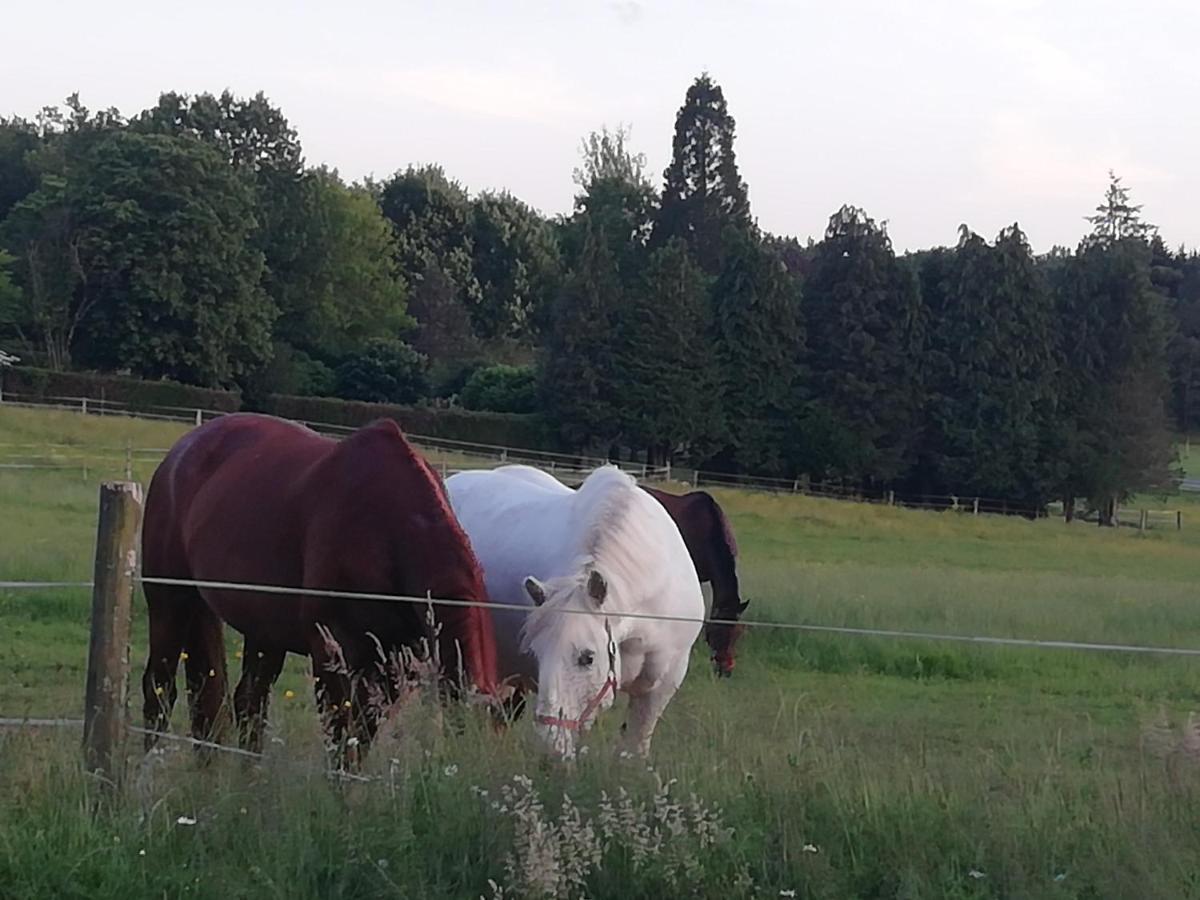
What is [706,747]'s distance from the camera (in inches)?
209

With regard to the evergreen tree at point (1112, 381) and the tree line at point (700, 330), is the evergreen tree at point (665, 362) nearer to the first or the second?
the tree line at point (700, 330)

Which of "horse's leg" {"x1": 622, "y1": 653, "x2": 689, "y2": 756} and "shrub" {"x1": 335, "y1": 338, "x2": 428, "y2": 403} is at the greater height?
"shrub" {"x1": 335, "y1": 338, "x2": 428, "y2": 403}

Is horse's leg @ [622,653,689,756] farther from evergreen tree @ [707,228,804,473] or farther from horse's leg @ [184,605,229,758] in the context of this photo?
evergreen tree @ [707,228,804,473]

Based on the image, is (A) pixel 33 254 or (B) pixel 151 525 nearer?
(B) pixel 151 525

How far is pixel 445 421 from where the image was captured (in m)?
47.3

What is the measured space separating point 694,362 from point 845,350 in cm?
528

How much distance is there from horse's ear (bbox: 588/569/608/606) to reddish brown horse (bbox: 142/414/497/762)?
0.68m

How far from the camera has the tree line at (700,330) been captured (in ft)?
154

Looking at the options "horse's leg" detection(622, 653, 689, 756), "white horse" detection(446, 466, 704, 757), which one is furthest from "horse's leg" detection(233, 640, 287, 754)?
"horse's leg" detection(622, 653, 689, 756)

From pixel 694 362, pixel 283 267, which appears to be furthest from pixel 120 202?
pixel 694 362

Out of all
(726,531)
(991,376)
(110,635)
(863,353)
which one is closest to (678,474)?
(863,353)

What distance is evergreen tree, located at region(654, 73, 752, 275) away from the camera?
58.5 m

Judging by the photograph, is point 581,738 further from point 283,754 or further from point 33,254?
point 33,254

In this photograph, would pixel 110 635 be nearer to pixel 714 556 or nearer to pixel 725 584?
pixel 725 584
